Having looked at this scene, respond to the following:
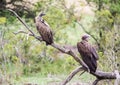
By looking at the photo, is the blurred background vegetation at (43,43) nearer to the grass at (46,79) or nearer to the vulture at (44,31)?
the grass at (46,79)

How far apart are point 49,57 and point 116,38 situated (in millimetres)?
4456

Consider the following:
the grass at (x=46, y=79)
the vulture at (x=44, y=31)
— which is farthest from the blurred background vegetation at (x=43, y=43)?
the vulture at (x=44, y=31)

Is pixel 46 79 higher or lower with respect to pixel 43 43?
lower

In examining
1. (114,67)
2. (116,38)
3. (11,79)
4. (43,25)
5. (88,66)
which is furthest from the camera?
(11,79)

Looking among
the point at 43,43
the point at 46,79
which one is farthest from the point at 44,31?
the point at 43,43

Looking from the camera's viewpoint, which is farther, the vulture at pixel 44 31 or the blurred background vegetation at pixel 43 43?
the blurred background vegetation at pixel 43 43

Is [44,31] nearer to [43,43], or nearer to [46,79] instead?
[46,79]

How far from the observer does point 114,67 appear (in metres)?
10.8

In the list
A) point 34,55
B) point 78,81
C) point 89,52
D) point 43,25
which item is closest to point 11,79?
point 78,81

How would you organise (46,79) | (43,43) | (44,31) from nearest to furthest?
1. (44,31)
2. (46,79)
3. (43,43)

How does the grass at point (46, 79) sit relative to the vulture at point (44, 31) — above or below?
below

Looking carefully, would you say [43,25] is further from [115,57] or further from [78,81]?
[78,81]

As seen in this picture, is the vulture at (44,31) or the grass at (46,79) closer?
the vulture at (44,31)

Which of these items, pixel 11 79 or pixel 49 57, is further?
pixel 49 57
